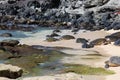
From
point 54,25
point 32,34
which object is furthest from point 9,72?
point 54,25

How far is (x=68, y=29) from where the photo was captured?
145 ft

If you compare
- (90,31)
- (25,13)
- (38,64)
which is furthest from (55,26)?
(38,64)

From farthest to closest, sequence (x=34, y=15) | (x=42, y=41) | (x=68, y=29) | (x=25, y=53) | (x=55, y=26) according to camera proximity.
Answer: (x=34, y=15)
(x=55, y=26)
(x=68, y=29)
(x=42, y=41)
(x=25, y=53)

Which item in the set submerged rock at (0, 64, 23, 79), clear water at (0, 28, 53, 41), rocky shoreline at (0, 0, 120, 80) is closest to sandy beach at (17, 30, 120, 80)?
rocky shoreline at (0, 0, 120, 80)

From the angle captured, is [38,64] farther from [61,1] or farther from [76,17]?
[61,1]

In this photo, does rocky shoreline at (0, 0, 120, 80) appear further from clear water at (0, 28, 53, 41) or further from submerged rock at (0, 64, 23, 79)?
clear water at (0, 28, 53, 41)

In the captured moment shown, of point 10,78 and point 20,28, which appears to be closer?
point 10,78

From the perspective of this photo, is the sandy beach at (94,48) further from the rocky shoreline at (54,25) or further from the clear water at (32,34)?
the clear water at (32,34)

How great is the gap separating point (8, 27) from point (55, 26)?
6067 millimetres

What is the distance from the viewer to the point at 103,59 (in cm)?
2475

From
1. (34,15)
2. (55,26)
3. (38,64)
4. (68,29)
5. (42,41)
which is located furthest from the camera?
(34,15)

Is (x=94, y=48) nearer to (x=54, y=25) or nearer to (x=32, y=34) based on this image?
(x=32, y=34)

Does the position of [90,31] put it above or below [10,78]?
below

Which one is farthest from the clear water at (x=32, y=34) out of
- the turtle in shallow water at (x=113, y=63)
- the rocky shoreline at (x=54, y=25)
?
the turtle in shallow water at (x=113, y=63)
